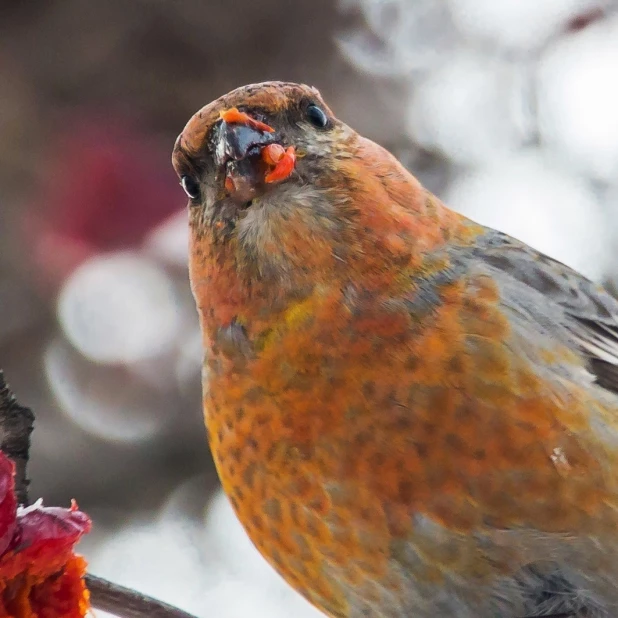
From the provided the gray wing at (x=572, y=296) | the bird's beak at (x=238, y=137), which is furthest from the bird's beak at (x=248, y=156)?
the gray wing at (x=572, y=296)

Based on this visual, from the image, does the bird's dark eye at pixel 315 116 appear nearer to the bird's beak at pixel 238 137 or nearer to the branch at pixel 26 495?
the bird's beak at pixel 238 137

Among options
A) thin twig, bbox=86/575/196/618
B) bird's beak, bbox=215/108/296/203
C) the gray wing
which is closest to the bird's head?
bird's beak, bbox=215/108/296/203

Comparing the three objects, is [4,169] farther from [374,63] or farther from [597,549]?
[597,549]

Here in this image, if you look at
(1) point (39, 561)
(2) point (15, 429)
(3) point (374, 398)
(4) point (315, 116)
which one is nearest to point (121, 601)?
(1) point (39, 561)

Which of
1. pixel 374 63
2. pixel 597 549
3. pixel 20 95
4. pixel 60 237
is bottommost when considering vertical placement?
pixel 597 549

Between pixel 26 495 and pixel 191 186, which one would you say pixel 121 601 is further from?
pixel 191 186

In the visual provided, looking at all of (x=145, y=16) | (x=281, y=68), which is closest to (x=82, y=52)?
(x=145, y=16)
